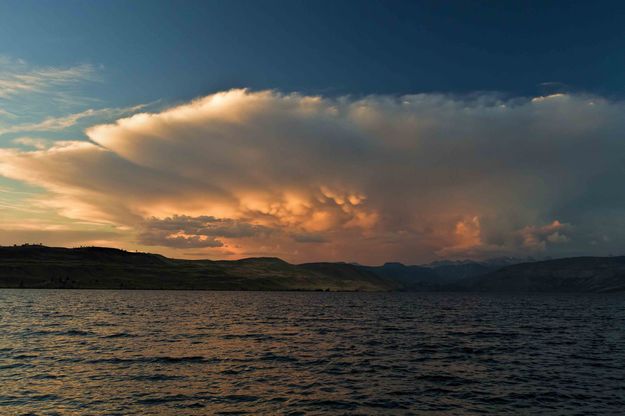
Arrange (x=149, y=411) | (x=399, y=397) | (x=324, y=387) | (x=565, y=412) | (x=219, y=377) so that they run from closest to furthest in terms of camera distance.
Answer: (x=149, y=411)
(x=565, y=412)
(x=399, y=397)
(x=324, y=387)
(x=219, y=377)

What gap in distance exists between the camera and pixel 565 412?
28078 mm

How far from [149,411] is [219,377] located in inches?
379

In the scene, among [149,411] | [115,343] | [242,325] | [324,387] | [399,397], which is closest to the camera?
[149,411]

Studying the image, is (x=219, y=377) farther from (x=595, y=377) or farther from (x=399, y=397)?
(x=595, y=377)

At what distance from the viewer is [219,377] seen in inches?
1394

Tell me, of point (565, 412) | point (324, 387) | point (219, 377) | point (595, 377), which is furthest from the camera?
point (595, 377)

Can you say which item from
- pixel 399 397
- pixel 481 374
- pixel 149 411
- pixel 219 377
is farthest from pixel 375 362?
pixel 149 411

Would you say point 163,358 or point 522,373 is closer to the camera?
point 522,373

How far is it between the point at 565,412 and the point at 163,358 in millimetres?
35376

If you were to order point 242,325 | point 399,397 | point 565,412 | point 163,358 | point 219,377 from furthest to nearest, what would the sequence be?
point 242,325
point 163,358
point 219,377
point 399,397
point 565,412

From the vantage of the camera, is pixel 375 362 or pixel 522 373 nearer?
pixel 522 373

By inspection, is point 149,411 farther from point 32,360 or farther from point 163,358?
point 32,360

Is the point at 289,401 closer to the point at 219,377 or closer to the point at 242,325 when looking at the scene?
the point at 219,377

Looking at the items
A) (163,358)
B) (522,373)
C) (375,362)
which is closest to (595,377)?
(522,373)
